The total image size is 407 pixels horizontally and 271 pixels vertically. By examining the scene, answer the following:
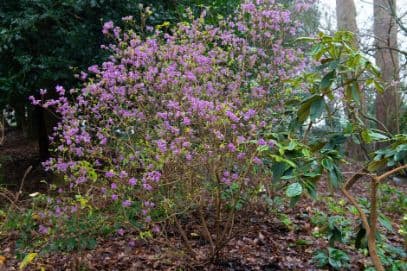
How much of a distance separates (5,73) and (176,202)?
156 inches

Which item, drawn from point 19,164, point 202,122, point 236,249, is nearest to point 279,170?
point 202,122

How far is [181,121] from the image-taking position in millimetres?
3139

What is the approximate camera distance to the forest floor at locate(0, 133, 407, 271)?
366cm

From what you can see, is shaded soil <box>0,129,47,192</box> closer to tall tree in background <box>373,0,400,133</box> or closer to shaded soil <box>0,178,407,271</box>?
shaded soil <box>0,178,407,271</box>

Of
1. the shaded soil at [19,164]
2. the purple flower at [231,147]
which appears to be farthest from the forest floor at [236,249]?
the shaded soil at [19,164]

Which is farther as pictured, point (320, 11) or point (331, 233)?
point (320, 11)

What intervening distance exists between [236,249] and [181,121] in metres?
1.49

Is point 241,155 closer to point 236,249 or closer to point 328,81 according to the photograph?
point 328,81

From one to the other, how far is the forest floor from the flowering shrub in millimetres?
307

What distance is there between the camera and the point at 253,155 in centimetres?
305

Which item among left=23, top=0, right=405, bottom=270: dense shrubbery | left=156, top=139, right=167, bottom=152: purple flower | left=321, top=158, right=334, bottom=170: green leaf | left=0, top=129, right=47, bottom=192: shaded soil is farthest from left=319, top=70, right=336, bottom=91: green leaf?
left=0, top=129, right=47, bottom=192: shaded soil

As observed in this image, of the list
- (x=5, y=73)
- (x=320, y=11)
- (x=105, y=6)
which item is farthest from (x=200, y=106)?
(x=320, y=11)

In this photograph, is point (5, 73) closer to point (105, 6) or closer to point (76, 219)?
point (105, 6)

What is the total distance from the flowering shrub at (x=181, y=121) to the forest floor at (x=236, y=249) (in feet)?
1.01
